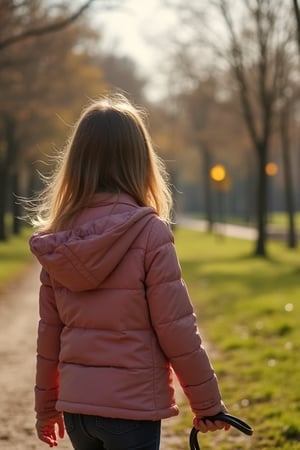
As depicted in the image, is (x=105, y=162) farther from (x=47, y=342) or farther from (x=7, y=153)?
(x=7, y=153)

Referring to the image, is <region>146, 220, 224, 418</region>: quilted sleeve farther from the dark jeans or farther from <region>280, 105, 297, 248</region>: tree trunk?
<region>280, 105, 297, 248</region>: tree trunk

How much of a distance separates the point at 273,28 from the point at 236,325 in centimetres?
1434

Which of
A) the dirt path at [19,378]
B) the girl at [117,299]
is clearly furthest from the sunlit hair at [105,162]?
the dirt path at [19,378]

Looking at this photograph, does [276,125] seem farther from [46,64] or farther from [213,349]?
[213,349]

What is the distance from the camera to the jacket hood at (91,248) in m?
2.70

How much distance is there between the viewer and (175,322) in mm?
2686

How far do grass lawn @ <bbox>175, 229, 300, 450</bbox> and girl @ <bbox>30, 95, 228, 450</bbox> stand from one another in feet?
8.37

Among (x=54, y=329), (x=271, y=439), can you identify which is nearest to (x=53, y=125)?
(x=271, y=439)

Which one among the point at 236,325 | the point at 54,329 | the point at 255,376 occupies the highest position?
the point at 54,329

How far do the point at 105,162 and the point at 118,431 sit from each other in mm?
928

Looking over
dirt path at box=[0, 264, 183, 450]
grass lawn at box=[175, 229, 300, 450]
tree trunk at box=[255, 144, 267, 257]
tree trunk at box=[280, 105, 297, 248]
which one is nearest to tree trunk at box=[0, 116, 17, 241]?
tree trunk at box=[280, 105, 297, 248]

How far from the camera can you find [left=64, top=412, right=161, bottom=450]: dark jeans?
2.68 meters

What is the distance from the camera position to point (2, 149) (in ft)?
112

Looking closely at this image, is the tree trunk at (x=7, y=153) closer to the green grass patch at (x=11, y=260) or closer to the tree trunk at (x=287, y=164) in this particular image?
the green grass patch at (x=11, y=260)
